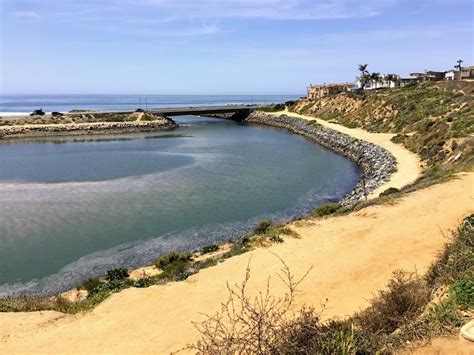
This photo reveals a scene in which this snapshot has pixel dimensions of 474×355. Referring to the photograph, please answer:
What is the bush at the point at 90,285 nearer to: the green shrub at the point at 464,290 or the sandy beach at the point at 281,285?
Result: the sandy beach at the point at 281,285

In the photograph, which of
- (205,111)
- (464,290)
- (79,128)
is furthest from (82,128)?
(464,290)

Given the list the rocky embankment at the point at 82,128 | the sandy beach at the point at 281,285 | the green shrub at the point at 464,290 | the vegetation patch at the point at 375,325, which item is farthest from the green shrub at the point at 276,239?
the rocky embankment at the point at 82,128

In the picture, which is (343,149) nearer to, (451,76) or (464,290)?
(464,290)

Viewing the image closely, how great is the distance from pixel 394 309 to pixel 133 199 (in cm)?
2279

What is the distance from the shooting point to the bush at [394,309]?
26.1 feet

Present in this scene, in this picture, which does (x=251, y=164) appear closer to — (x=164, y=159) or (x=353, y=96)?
(x=164, y=159)

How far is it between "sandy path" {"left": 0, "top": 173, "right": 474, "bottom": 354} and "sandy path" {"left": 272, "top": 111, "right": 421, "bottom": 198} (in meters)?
9.69

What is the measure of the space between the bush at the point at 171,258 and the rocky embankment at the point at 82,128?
63.6 meters

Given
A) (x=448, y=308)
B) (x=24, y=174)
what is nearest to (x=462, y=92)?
(x=24, y=174)

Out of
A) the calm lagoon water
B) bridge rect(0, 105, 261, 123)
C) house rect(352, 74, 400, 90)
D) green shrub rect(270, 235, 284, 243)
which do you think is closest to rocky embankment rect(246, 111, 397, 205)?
the calm lagoon water

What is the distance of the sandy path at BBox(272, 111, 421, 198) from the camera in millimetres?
29266

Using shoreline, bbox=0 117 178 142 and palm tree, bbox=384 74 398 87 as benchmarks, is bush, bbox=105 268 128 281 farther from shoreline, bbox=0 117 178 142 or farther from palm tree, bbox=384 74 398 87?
palm tree, bbox=384 74 398 87

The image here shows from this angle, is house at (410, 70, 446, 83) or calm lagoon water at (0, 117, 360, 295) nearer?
calm lagoon water at (0, 117, 360, 295)

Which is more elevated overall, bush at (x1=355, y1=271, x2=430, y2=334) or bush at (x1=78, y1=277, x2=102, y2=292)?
bush at (x1=355, y1=271, x2=430, y2=334)
